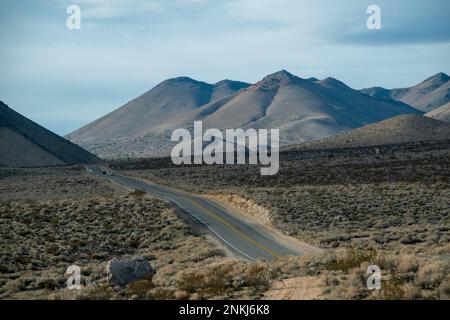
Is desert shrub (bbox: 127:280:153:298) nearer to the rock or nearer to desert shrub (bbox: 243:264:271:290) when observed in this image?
the rock

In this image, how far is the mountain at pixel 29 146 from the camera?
445 feet

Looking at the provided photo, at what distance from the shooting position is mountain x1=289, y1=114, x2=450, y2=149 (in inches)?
5389

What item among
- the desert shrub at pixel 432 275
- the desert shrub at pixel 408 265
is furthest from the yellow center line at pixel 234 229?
the desert shrub at pixel 432 275

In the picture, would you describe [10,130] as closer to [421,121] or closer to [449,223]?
[421,121]

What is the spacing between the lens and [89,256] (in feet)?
93.5

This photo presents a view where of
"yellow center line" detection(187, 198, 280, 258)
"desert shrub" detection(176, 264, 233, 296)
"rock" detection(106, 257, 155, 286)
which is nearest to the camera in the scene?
→ "desert shrub" detection(176, 264, 233, 296)

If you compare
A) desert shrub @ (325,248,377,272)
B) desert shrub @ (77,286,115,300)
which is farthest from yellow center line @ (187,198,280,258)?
desert shrub @ (77,286,115,300)

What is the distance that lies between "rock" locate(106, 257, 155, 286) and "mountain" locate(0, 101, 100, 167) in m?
118

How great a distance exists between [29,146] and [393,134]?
329 ft

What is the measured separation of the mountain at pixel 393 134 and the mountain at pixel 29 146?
65.4 m

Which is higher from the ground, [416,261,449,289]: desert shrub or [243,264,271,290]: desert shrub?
[416,261,449,289]: desert shrub

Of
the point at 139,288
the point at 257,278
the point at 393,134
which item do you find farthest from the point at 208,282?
the point at 393,134

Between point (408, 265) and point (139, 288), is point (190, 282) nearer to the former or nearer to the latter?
point (139, 288)
